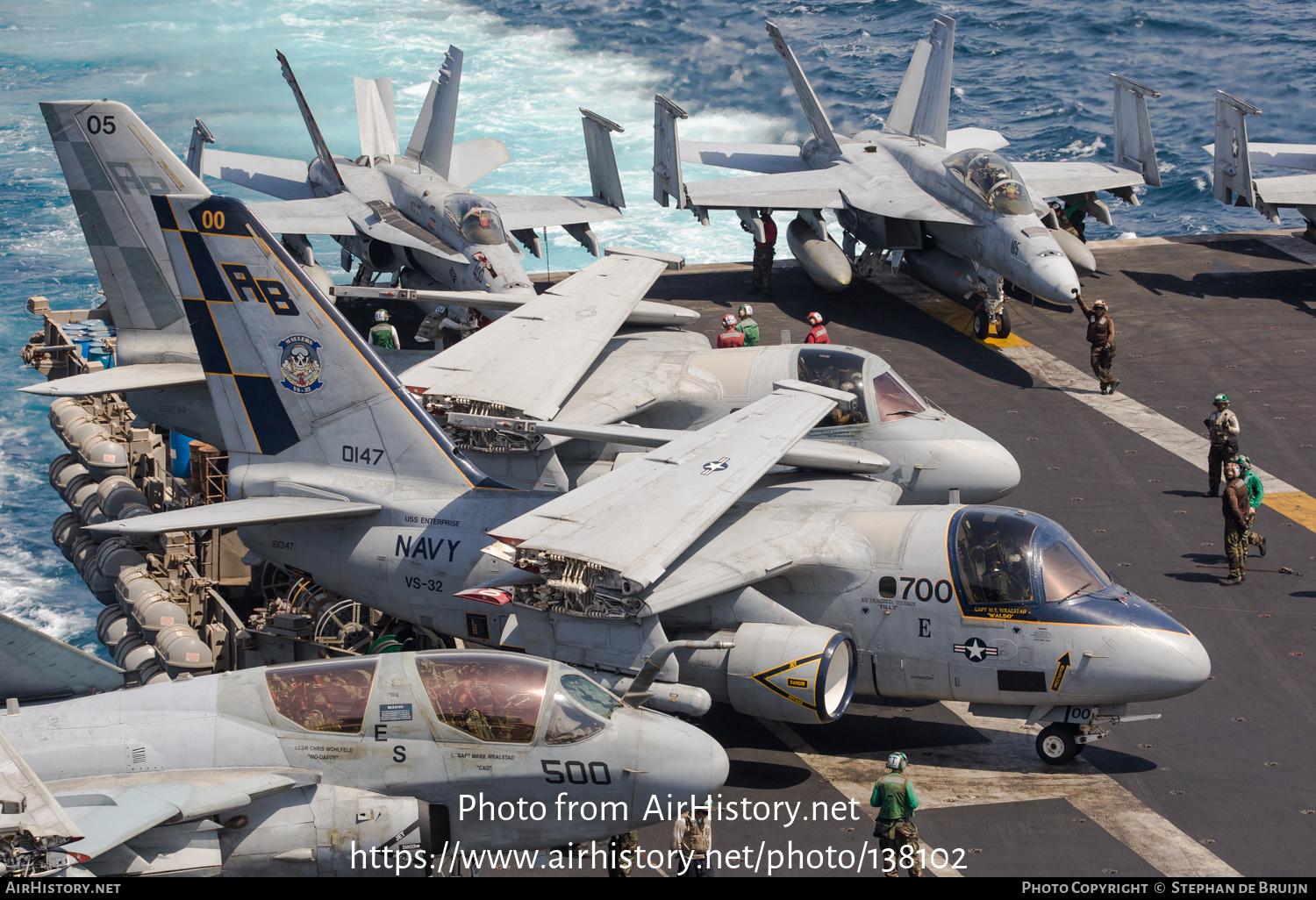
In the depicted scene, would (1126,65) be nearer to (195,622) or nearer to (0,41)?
(195,622)

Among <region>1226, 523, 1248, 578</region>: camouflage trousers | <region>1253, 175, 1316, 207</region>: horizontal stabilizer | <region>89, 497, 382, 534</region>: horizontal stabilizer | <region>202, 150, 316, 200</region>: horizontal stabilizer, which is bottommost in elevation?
<region>1226, 523, 1248, 578</region>: camouflage trousers

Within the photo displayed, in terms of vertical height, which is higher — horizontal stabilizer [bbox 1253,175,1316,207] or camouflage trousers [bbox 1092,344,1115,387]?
horizontal stabilizer [bbox 1253,175,1316,207]

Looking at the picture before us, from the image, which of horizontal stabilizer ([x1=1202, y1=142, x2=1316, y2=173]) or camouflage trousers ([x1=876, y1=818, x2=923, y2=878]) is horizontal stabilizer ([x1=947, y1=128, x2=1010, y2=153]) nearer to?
horizontal stabilizer ([x1=1202, y1=142, x2=1316, y2=173])

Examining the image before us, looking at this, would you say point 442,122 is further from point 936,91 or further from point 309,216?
point 936,91

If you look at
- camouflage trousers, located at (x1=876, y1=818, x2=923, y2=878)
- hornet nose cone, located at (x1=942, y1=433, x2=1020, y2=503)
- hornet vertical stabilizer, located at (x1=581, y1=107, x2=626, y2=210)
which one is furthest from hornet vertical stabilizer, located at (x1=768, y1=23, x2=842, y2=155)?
camouflage trousers, located at (x1=876, y1=818, x2=923, y2=878)

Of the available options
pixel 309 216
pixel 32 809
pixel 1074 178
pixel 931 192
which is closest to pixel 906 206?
pixel 931 192

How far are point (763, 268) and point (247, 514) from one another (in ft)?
64.1

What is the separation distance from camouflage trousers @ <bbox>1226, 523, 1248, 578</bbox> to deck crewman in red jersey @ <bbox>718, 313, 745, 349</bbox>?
30.3 ft

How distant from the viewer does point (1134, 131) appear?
33.2 meters

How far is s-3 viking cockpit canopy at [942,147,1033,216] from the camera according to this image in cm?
2883

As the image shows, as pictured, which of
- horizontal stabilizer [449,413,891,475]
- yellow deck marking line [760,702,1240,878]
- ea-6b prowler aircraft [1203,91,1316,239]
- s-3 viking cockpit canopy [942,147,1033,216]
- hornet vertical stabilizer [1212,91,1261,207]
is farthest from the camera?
ea-6b prowler aircraft [1203,91,1316,239]

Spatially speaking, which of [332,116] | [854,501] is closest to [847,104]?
[332,116]

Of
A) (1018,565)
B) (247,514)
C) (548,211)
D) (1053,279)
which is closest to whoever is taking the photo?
(1018,565)

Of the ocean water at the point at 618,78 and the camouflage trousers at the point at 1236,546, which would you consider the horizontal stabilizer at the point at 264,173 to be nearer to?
the ocean water at the point at 618,78
